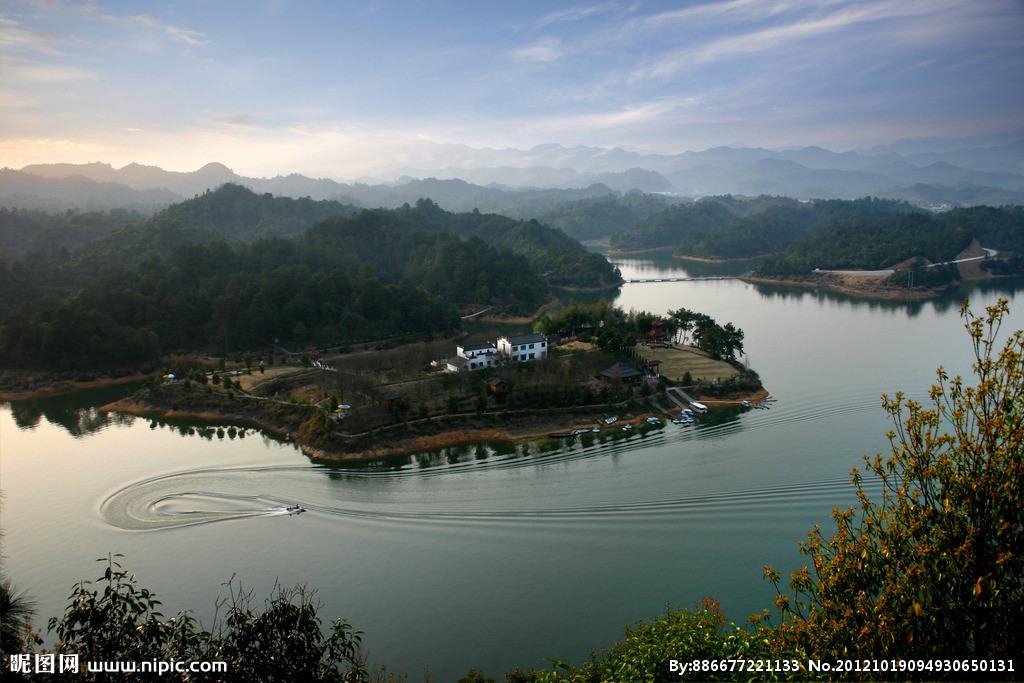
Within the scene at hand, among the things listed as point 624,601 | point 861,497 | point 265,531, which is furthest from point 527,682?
point 265,531

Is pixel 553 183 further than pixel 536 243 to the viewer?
Yes

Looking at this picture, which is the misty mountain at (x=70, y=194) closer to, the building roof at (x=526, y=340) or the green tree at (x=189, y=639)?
the building roof at (x=526, y=340)

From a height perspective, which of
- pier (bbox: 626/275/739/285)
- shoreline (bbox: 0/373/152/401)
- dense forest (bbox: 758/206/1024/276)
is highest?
dense forest (bbox: 758/206/1024/276)

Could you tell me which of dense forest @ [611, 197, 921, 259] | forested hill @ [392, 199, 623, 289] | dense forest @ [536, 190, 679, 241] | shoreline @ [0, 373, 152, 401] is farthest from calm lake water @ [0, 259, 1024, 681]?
dense forest @ [536, 190, 679, 241]

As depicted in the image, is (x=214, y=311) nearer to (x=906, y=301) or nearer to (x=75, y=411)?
(x=75, y=411)

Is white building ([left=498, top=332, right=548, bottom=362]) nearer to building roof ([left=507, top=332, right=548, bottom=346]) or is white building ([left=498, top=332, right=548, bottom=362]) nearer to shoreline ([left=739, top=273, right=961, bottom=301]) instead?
building roof ([left=507, top=332, right=548, bottom=346])

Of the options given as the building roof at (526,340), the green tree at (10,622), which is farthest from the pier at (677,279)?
the green tree at (10,622)

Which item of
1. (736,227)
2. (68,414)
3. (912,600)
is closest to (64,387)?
(68,414)
